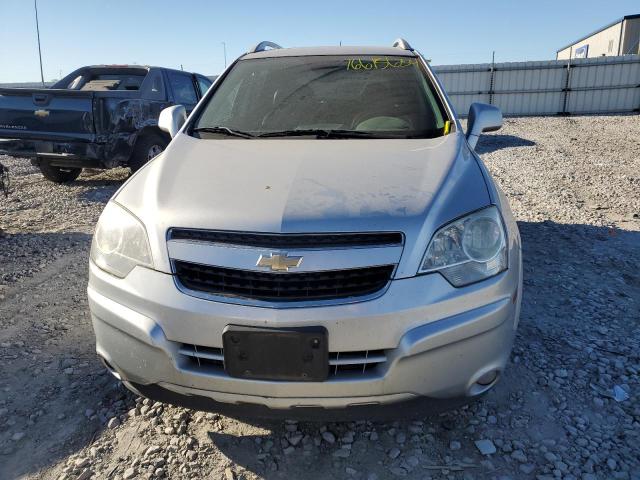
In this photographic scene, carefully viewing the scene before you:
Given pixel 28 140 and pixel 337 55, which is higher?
pixel 337 55

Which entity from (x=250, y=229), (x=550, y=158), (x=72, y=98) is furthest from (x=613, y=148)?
(x=250, y=229)

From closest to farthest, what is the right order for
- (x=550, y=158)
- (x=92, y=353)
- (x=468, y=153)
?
(x=468, y=153)
(x=92, y=353)
(x=550, y=158)

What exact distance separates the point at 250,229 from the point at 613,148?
1137 cm

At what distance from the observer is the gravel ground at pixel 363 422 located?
6.40 feet

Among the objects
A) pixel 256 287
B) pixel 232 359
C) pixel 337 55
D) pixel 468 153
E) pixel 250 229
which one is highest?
pixel 337 55

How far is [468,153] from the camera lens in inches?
91.7

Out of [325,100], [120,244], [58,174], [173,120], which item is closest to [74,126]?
[58,174]

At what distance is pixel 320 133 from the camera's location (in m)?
2.66

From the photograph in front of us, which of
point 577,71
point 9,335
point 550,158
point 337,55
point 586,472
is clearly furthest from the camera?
point 577,71

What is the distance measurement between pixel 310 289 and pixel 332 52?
2253 millimetres

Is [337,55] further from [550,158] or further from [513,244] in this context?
[550,158]

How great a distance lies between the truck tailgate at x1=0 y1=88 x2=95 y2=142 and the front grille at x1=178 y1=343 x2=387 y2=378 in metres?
5.00

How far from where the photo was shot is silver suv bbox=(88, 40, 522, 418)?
5.32ft

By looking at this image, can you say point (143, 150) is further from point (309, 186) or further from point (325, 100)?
point (309, 186)
